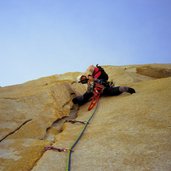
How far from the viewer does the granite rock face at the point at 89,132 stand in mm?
4711

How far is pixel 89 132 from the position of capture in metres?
6.25

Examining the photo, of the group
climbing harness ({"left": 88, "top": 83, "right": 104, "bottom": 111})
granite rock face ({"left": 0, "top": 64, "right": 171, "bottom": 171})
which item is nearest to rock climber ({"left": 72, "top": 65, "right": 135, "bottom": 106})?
climbing harness ({"left": 88, "top": 83, "right": 104, "bottom": 111})

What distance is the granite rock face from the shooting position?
4.71 metres

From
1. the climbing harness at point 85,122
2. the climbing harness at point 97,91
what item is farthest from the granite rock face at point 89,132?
the climbing harness at point 97,91

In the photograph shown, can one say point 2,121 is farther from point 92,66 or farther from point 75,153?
point 92,66

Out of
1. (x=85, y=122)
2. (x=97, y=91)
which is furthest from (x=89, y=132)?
(x=97, y=91)

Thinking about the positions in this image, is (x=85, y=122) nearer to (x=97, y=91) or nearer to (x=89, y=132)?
(x=89, y=132)

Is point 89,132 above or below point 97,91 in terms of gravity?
below

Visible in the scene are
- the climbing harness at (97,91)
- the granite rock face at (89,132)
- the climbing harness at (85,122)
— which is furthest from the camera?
the climbing harness at (97,91)

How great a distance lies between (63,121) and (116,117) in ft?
5.11

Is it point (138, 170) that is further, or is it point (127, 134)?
point (127, 134)

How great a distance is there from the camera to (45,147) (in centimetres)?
540

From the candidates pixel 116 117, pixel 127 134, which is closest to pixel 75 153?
pixel 127 134

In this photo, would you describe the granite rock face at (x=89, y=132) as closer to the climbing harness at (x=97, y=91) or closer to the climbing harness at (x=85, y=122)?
the climbing harness at (x=85, y=122)
